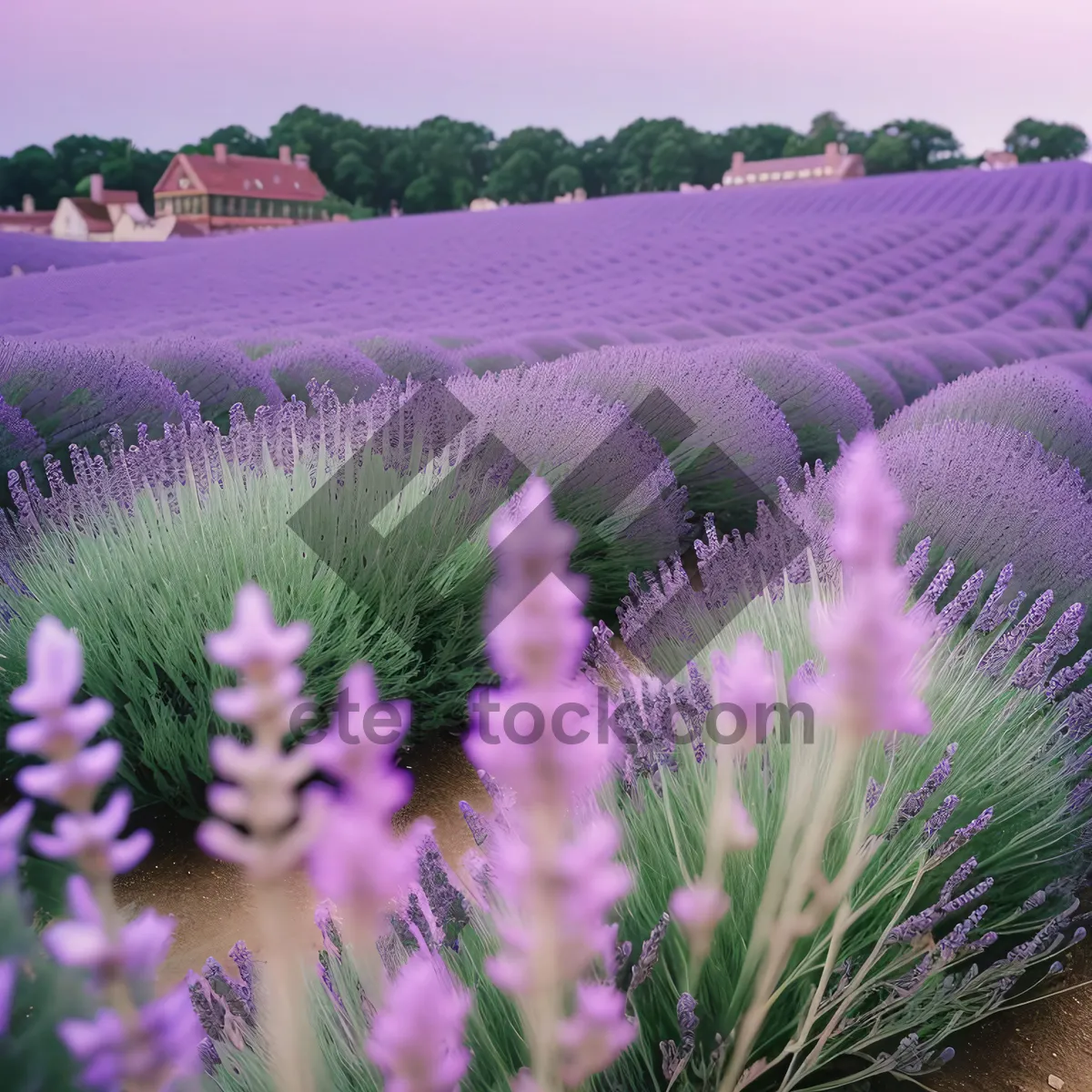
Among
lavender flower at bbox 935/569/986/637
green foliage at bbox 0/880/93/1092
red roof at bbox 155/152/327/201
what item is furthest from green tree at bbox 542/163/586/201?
green foliage at bbox 0/880/93/1092

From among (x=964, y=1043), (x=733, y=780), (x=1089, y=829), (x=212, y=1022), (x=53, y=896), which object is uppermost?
(x=53, y=896)

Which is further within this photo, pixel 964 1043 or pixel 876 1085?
pixel 964 1043

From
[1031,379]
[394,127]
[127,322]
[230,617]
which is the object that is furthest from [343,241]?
[394,127]

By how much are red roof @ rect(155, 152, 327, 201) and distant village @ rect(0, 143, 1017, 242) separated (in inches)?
1.7

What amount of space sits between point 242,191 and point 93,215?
24.5 feet

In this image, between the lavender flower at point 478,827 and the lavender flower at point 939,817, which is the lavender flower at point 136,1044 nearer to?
the lavender flower at point 478,827

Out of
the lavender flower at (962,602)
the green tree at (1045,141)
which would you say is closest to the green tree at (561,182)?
the green tree at (1045,141)

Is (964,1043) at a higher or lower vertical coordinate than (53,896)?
lower

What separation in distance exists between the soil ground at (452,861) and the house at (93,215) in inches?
1597

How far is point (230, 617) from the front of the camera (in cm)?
228

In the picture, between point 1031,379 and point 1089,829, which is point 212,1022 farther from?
point 1031,379

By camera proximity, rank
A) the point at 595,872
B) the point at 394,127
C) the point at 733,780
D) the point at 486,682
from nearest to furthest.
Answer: the point at 595,872 < the point at 733,780 < the point at 486,682 < the point at 394,127

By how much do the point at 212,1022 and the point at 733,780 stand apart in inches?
34.3

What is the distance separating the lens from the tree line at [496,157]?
137 ft
